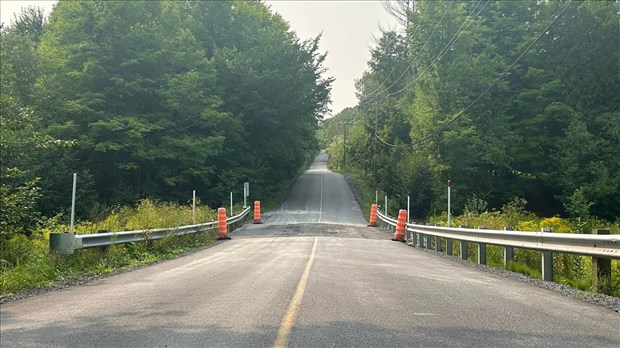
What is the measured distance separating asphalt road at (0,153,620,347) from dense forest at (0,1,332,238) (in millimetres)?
24911

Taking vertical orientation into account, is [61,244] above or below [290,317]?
above

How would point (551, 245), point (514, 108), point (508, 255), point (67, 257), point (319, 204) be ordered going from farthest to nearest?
point (319, 204) < point (514, 108) < point (508, 255) < point (67, 257) < point (551, 245)

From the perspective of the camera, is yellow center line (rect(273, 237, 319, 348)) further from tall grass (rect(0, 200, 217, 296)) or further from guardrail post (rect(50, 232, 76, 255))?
guardrail post (rect(50, 232, 76, 255))

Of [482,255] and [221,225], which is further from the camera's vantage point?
[221,225]

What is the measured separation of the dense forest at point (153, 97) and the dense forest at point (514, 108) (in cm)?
1371

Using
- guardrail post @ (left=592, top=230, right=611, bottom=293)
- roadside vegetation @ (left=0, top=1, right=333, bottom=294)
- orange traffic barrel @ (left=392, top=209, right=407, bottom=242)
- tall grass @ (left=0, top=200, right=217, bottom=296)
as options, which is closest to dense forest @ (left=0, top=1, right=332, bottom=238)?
roadside vegetation @ (left=0, top=1, right=333, bottom=294)

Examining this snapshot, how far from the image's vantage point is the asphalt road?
5.32 m

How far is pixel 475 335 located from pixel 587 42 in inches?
2074

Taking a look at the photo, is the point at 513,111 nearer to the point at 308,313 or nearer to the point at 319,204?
the point at 319,204

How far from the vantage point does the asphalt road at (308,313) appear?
17.5 feet

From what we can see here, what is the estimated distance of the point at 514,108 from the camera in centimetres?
5256

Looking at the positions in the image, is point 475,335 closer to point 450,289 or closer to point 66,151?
point 450,289

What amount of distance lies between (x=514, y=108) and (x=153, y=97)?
112ft

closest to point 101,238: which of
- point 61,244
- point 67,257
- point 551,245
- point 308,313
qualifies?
point 67,257
